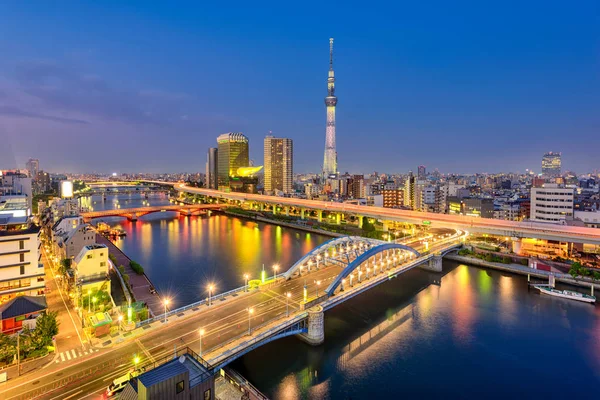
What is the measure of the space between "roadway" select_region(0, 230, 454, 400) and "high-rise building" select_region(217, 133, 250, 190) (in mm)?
85391

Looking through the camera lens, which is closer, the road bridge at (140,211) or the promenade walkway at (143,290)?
the promenade walkway at (143,290)

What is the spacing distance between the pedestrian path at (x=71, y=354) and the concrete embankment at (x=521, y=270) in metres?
25.3

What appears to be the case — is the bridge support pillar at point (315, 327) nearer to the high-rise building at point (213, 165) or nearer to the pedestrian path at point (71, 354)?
the pedestrian path at point (71, 354)

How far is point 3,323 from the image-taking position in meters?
12.2

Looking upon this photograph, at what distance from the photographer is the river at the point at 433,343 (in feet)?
37.7

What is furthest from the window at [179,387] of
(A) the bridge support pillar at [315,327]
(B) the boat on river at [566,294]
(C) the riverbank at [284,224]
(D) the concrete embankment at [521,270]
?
(C) the riverbank at [284,224]

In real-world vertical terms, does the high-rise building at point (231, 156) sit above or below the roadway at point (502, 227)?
above

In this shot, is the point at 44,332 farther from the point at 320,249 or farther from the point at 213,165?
the point at 213,165

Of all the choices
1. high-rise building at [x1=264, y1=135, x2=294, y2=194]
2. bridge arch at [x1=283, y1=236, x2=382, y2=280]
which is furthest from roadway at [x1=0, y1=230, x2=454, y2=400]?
high-rise building at [x1=264, y1=135, x2=294, y2=194]

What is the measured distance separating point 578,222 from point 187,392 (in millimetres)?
36096

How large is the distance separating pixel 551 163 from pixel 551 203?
442 ft

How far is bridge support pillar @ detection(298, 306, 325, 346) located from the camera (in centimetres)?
1347

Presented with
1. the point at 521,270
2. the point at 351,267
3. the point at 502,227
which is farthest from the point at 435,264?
the point at 351,267

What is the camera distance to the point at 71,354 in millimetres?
10492
